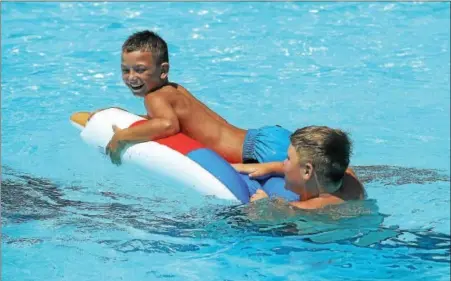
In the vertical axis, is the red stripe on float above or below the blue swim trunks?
above

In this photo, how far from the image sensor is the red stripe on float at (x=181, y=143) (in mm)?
5743

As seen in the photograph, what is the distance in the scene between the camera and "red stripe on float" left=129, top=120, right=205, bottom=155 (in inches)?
226

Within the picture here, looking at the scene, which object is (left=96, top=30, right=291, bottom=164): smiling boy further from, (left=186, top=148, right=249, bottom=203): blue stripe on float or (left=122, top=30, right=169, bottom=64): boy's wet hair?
(left=186, top=148, right=249, bottom=203): blue stripe on float

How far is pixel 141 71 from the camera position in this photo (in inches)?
236

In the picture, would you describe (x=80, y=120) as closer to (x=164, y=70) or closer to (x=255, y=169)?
(x=164, y=70)

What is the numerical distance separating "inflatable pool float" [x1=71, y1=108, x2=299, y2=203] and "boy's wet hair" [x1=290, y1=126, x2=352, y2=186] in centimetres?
29

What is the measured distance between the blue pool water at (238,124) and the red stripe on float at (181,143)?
0.24 meters

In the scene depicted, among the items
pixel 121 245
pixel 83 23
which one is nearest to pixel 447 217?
pixel 121 245

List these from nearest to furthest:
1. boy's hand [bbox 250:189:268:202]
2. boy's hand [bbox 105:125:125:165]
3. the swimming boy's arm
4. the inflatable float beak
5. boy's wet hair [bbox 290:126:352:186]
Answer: boy's wet hair [bbox 290:126:352:186]
boy's hand [bbox 250:189:268:202]
the swimming boy's arm
boy's hand [bbox 105:125:125:165]
the inflatable float beak

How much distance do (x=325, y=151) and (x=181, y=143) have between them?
3.13 ft

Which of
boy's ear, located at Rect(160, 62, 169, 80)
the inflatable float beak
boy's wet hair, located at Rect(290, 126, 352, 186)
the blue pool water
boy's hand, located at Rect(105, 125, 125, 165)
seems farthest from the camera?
the inflatable float beak

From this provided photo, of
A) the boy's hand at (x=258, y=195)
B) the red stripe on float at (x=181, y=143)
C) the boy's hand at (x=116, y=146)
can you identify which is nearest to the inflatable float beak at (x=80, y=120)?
the boy's hand at (x=116, y=146)

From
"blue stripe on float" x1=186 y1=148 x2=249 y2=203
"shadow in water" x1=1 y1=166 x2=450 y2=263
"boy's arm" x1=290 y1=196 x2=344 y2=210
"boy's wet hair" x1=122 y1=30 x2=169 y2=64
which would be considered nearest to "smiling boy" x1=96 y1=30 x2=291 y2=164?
"boy's wet hair" x1=122 y1=30 x2=169 y2=64

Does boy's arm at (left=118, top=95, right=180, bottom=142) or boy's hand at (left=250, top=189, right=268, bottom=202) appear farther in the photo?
boy's arm at (left=118, top=95, right=180, bottom=142)
